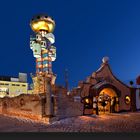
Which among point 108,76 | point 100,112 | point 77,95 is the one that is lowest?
point 100,112

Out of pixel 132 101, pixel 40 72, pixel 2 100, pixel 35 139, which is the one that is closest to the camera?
pixel 35 139

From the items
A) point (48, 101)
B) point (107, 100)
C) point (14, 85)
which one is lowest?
point (107, 100)

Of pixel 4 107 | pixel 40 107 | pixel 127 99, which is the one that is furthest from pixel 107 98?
pixel 4 107

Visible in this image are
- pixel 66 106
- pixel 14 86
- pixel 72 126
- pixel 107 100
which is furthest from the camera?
pixel 14 86

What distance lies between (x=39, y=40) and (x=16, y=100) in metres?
20.7

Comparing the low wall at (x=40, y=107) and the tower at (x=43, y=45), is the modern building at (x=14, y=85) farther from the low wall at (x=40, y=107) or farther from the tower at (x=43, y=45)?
the low wall at (x=40, y=107)

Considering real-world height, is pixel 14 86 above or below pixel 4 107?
above

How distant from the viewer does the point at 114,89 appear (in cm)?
2977

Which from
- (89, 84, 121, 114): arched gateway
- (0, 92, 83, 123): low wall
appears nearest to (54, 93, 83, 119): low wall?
(0, 92, 83, 123): low wall

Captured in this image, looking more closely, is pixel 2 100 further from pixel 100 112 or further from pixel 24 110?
pixel 100 112

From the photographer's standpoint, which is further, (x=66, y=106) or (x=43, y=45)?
(x=43, y=45)

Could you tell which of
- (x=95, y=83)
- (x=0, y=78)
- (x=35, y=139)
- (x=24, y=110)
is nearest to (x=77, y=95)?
(x=95, y=83)

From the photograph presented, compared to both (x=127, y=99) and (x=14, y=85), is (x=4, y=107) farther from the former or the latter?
(x=14, y=85)

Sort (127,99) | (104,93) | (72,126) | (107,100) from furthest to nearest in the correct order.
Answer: (127,99), (104,93), (107,100), (72,126)
